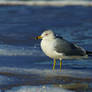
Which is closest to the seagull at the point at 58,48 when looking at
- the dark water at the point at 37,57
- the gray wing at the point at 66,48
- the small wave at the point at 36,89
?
the gray wing at the point at 66,48

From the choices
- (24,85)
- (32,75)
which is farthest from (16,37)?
(24,85)

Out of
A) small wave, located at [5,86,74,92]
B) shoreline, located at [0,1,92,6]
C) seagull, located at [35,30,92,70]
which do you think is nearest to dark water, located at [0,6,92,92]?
small wave, located at [5,86,74,92]

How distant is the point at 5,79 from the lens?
605cm

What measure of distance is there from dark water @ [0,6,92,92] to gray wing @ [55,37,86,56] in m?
0.29

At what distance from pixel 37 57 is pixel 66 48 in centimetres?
134

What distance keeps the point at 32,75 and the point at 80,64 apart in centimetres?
138

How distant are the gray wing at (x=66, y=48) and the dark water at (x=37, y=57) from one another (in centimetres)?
29

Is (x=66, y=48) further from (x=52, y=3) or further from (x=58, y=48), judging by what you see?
(x=52, y=3)

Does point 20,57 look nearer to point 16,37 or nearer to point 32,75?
point 32,75

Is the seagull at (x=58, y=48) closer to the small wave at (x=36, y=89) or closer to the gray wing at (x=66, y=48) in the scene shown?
the gray wing at (x=66, y=48)

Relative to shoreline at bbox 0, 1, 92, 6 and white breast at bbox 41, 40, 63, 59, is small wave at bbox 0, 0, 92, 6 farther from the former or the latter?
white breast at bbox 41, 40, 63, 59

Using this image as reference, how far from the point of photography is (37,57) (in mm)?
8062

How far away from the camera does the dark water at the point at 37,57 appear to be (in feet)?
18.6

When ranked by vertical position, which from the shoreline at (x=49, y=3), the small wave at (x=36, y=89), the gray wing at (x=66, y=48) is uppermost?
the shoreline at (x=49, y=3)
